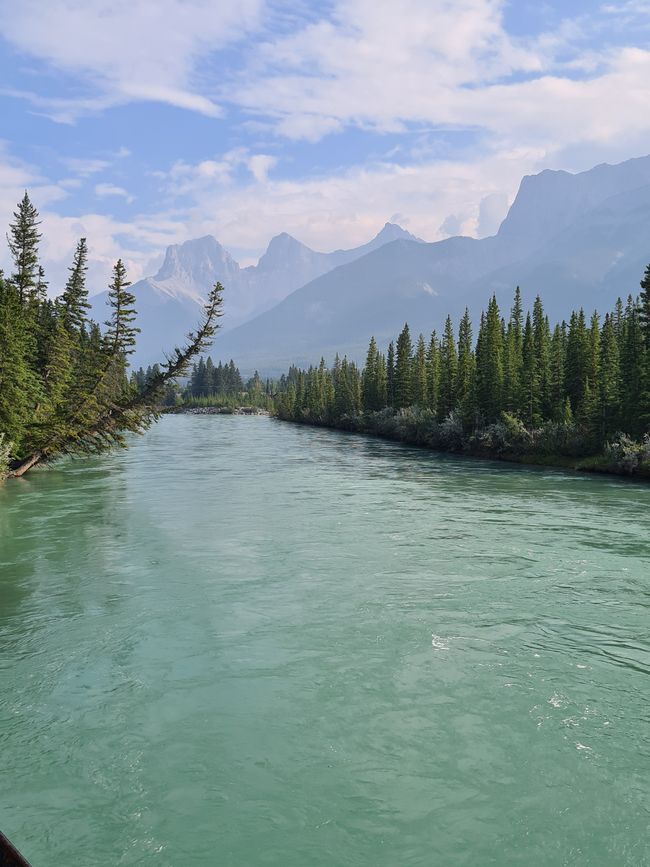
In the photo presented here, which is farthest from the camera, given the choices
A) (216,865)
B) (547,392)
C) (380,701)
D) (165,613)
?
(547,392)

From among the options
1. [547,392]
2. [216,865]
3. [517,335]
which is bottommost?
[216,865]

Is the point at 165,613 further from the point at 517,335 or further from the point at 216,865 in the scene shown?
the point at 517,335

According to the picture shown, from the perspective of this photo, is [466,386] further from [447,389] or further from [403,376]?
[403,376]

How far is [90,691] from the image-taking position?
1372 centimetres

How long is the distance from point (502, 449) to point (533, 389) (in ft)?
27.8

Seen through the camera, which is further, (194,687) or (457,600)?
(457,600)

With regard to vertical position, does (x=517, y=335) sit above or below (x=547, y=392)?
above

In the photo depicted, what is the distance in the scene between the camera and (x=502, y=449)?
233 feet

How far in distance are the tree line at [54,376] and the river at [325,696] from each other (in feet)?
59.2

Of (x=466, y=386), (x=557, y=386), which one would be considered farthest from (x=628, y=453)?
(x=466, y=386)

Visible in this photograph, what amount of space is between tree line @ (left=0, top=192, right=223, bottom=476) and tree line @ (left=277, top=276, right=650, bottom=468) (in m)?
35.6

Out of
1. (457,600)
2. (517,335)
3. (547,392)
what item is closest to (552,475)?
(547,392)

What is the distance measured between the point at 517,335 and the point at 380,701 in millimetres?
99346

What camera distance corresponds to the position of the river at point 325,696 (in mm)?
9336
